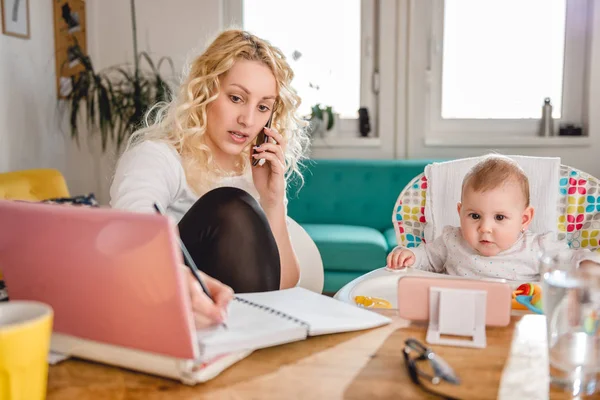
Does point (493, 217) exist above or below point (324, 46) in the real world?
below

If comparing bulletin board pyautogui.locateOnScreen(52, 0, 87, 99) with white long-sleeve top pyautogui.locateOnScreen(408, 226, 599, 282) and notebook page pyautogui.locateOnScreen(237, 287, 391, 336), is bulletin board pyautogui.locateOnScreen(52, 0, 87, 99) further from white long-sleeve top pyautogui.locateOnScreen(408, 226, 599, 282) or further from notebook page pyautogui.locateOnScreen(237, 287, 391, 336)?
notebook page pyautogui.locateOnScreen(237, 287, 391, 336)

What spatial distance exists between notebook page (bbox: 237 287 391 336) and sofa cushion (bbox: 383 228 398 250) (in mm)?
1993

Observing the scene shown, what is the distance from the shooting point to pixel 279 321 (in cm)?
81

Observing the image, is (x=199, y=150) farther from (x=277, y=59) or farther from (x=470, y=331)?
(x=470, y=331)

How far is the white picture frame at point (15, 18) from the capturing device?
288 cm

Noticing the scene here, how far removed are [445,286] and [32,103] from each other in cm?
294

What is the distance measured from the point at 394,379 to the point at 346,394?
0.07m

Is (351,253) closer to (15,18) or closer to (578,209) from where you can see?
(578,209)

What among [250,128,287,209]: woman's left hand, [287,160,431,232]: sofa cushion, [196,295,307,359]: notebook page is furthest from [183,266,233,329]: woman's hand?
[287,160,431,232]: sofa cushion

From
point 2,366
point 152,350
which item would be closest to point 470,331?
point 152,350

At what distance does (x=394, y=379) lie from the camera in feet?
2.30

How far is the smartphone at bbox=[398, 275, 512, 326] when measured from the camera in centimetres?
84

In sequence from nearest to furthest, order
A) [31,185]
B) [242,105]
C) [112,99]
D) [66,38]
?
[242,105], [31,185], [112,99], [66,38]

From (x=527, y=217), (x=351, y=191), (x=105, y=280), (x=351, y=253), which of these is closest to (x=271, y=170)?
(x=527, y=217)
